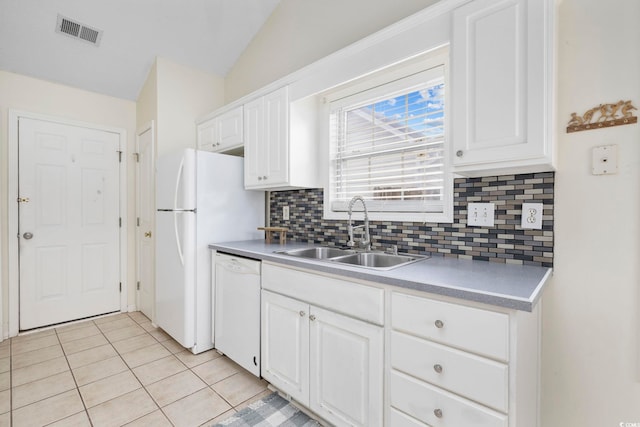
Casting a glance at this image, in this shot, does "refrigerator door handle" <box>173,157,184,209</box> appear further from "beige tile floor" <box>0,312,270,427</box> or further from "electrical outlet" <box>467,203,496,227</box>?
"electrical outlet" <box>467,203,496,227</box>

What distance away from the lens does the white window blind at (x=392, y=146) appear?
6.22 ft

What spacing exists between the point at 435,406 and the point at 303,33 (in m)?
2.75

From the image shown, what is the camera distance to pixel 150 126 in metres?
3.10

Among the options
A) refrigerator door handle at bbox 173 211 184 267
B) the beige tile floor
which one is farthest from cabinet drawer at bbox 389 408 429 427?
refrigerator door handle at bbox 173 211 184 267

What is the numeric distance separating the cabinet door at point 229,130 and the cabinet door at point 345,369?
1721 mm

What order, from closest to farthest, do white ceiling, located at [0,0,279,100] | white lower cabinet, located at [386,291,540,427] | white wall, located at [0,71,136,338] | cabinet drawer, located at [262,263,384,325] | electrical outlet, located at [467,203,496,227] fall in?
white lower cabinet, located at [386,291,540,427]
cabinet drawer, located at [262,263,384,325]
electrical outlet, located at [467,203,496,227]
white ceiling, located at [0,0,279,100]
white wall, located at [0,71,136,338]

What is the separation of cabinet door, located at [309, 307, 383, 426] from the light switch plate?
1.15 m

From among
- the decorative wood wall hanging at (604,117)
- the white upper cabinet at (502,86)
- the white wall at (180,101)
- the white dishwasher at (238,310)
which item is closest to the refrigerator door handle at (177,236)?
the white dishwasher at (238,310)

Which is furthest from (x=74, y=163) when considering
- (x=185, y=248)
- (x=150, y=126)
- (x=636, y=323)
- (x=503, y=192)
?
(x=636, y=323)

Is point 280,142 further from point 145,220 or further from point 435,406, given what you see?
point 145,220

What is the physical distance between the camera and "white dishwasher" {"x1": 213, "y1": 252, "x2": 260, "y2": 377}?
2.01 m

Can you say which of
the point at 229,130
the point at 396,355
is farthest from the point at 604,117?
the point at 229,130

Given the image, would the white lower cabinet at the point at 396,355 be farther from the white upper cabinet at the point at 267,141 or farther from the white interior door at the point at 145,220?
the white interior door at the point at 145,220

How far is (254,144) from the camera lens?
2502 mm
